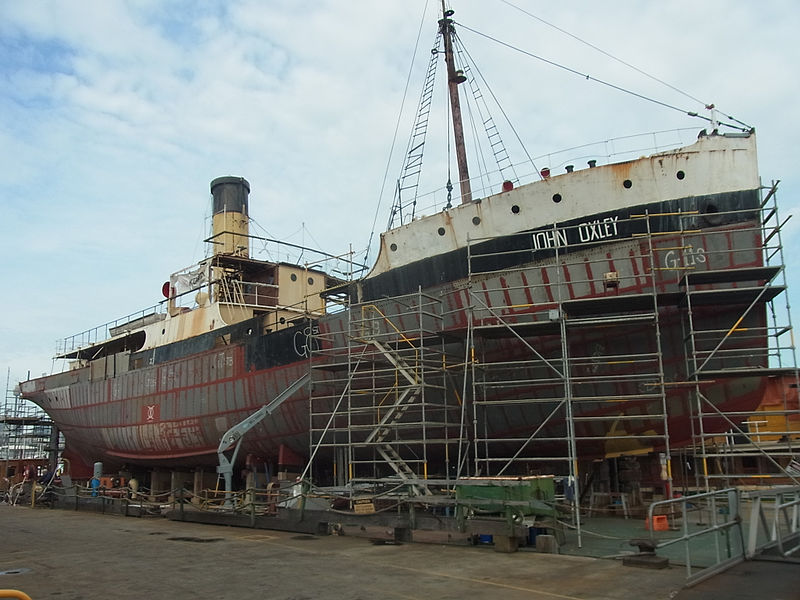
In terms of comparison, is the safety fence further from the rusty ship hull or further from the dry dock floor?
the rusty ship hull

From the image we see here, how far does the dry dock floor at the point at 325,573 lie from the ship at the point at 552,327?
8.80 ft

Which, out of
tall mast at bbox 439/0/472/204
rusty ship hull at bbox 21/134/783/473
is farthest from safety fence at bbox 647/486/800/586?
tall mast at bbox 439/0/472/204

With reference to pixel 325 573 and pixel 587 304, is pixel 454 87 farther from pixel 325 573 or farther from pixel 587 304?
pixel 325 573

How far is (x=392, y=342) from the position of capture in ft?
49.0

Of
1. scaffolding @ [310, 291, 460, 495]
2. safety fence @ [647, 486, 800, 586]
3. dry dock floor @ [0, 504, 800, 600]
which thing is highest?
scaffolding @ [310, 291, 460, 495]

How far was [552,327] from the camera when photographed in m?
12.4

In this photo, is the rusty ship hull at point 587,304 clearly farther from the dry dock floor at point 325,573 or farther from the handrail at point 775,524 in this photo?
the handrail at point 775,524

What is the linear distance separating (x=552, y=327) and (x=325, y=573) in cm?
638

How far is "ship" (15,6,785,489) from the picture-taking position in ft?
40.1

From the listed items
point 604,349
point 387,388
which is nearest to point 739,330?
point 604,349

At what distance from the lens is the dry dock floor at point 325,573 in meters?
6.68

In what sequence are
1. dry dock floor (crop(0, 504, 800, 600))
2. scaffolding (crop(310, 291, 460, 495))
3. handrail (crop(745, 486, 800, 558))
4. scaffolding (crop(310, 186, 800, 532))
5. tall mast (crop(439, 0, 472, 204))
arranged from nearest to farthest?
dry dock floor (crop(0, 504, 800, 600)), handrail (crop(745, 486, 800, 558)), scaffolding (crop(310, 186, 800, 532)), scaffolding (crop(310, 291, 460, 495)), tall mast (crop(439, 0, 472, 204))

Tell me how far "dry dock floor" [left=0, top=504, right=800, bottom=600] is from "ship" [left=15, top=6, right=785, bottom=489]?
8.80 feet

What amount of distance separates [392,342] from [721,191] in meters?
7.47
